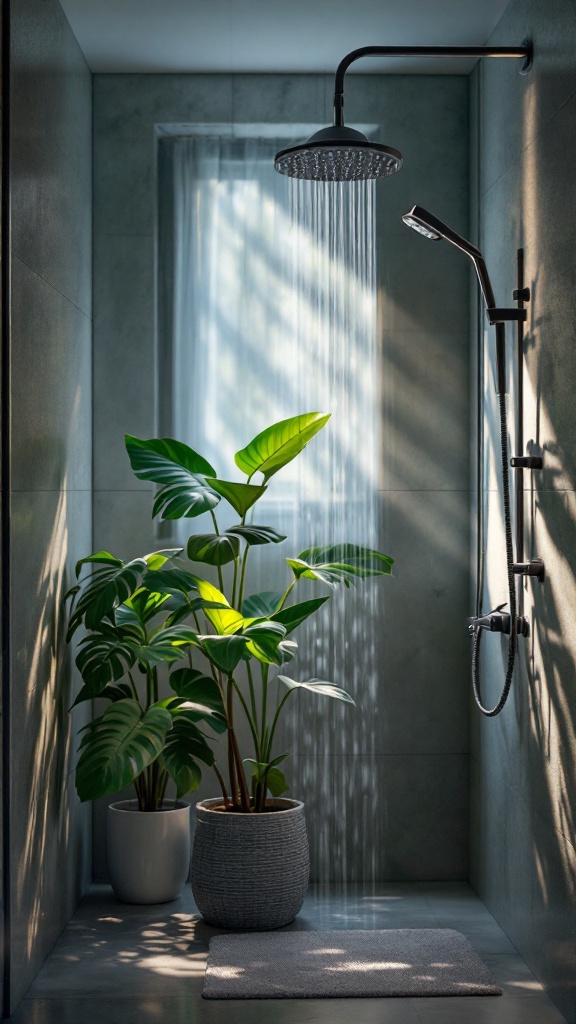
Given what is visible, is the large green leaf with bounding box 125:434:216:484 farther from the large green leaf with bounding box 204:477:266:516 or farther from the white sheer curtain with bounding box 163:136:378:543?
the white sheer curtain with bounding box 163:136:378:543

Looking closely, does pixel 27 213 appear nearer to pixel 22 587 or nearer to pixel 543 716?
pixel 22 587

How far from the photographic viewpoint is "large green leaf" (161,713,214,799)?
3416mm

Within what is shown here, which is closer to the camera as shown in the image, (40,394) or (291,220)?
(40,394)

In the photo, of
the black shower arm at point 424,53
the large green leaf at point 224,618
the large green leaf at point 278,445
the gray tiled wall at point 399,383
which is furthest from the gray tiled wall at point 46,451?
the black shower arm at point 424,53

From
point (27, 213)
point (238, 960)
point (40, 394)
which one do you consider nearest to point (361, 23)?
point (27, 213)

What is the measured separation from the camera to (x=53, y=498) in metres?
3.24

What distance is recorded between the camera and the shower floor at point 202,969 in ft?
8.97

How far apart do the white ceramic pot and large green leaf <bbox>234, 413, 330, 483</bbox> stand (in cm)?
109

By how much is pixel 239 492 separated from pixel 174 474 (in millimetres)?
197

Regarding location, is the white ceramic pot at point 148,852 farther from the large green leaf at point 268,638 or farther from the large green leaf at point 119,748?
the large green leaf at point 268,638

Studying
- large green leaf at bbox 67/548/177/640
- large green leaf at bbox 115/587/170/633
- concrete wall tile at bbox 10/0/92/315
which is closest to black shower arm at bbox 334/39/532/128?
concrete wall tile at bbox 10/0/92/315

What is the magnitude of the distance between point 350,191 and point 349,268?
243 mm

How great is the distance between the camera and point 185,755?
11.3ft

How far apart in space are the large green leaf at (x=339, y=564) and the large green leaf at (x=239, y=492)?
8.2 inches
